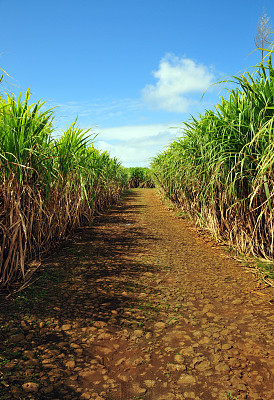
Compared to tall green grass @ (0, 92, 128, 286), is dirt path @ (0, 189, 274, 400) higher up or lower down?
lower down

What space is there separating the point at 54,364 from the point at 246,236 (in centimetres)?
221

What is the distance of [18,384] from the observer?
133 centimetres

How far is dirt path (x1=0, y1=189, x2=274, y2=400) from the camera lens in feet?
4.38

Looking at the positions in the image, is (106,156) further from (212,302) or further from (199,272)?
(212,302)

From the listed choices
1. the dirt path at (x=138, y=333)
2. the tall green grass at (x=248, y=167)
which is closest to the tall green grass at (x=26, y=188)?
the dirt path at (x=138, y=333)

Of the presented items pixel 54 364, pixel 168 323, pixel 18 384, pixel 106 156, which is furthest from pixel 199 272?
pixel 106 156

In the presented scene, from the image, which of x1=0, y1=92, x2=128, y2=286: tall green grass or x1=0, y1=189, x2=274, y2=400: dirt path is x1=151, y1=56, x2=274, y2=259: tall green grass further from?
x1=0, y1=92, x2=128, y2=286: tall green grass

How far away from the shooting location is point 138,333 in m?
1.75

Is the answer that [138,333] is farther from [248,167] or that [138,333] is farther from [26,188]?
[248,167]

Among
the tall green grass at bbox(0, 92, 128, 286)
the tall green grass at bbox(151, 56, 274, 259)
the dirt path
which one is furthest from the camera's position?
the tall green grass at bbox(151, 56, 274, 259)

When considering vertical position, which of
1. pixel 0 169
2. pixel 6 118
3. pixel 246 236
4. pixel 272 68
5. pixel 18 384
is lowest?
pixel 18 384

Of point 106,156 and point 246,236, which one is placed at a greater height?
point 106,156

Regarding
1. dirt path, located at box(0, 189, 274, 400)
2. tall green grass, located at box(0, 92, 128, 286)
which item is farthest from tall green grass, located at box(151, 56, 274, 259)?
tall green grass, located at box(0, 92, 128, 286)

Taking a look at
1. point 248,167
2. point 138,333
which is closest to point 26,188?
point 138,333
